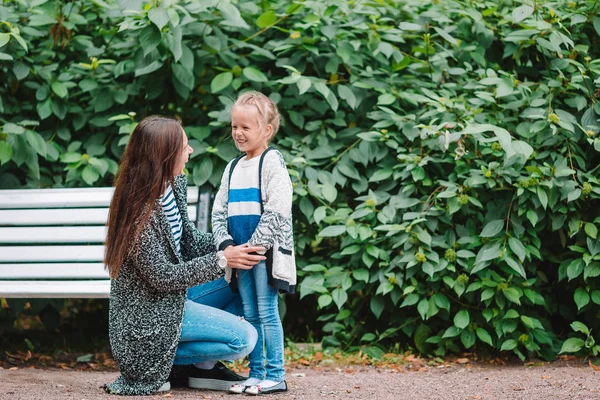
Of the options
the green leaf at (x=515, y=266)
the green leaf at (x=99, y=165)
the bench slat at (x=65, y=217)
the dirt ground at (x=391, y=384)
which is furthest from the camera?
the green leaf at (x=99, y=165)

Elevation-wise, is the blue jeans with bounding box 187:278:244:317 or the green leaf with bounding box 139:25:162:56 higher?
the green leaf with bounding box 139:25:162:56

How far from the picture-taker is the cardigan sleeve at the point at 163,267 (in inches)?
131

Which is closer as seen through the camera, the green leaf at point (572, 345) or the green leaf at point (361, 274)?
the green leaf at point (572, 345)

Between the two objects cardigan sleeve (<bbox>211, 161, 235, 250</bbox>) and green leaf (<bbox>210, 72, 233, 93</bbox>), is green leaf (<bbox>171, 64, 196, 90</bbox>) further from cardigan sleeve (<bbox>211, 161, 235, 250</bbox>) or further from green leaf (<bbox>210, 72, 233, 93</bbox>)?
cardigan sleeve (<bbox>211, 161, 235, 250</bbox>)

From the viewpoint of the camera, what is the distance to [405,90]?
16.6 ft

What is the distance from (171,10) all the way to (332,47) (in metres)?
1.12

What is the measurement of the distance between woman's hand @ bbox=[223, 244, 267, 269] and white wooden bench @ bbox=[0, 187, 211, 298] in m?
0.94

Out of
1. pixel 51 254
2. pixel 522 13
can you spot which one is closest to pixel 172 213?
pixel 51 254

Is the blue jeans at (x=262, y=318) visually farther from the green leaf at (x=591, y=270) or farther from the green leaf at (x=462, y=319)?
the green leaf at (x=591, y=270)

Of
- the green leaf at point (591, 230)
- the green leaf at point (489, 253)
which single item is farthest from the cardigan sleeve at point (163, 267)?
the green leaf at point (591, 230)

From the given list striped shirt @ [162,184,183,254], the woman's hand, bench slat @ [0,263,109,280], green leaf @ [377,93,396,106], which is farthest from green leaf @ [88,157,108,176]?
green leaf @ [377,93,396,106]

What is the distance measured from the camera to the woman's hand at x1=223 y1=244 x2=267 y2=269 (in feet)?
11.2

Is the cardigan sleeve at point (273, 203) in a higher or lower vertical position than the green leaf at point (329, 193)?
higher

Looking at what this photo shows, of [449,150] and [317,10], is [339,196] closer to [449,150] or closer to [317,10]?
[449,150]
